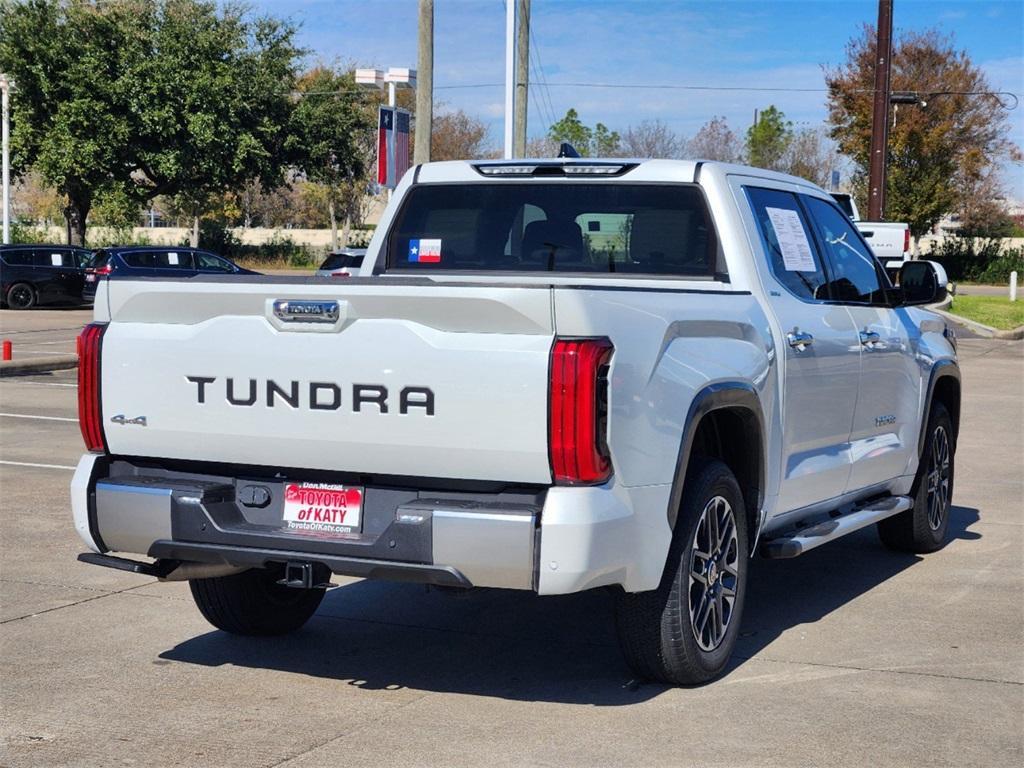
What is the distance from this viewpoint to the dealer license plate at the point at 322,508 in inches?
197

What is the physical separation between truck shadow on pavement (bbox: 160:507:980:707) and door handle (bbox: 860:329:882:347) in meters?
1.31

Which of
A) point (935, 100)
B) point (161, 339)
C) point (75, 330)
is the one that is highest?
point (935, 100)

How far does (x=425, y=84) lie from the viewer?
21891mm

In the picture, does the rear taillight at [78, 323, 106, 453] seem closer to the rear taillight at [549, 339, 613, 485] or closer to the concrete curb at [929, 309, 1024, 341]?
the rear taillight at [549, 339, 613, 485]

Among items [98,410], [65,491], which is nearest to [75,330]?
[65,491]

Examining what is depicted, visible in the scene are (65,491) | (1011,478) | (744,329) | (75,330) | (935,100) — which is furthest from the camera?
(935,100)

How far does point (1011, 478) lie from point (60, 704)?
335 inches

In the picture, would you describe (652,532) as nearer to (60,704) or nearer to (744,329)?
(744,329)

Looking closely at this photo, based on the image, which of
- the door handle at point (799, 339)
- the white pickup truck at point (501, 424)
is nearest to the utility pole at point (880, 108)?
the white pickup truck at point (501, 424)

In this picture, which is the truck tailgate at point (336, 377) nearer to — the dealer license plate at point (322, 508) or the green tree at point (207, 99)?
the dealer license plate at point (322, 508)

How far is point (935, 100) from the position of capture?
194ft

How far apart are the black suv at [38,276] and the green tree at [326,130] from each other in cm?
1523

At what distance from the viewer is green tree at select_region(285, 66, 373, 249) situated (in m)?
49.2

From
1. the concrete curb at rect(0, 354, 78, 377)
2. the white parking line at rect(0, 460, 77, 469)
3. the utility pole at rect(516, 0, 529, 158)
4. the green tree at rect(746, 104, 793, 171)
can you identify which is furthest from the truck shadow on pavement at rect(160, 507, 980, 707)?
the green tree at rect(746, 104, 793, 171)
